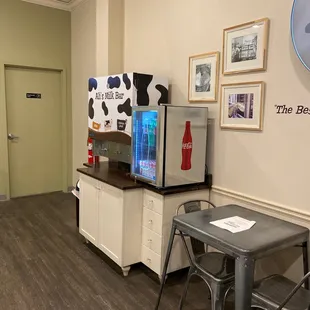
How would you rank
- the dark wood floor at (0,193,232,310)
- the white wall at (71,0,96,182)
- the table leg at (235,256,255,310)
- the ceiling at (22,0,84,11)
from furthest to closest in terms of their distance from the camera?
1. the ceiling at (22,0,84,11)
2. the white wall at (71,0,96,182)
3. the dark wood floor at (0,193,232,310)
4. the table leg at (235,256,255,310)

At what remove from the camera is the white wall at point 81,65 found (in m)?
4.68

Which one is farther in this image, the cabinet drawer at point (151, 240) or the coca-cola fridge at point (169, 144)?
the cabinet drawer at point (151, 240)

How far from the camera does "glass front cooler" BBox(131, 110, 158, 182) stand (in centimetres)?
261

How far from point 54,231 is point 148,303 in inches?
71.7

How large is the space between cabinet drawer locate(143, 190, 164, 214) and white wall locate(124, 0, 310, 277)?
575 millimetres

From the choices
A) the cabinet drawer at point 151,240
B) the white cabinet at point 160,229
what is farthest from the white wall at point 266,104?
the cabinet drawer at point 151,240

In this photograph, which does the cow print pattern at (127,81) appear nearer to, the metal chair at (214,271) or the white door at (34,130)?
the metal chair at (214,271)

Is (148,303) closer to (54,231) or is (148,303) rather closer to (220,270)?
(220,270)

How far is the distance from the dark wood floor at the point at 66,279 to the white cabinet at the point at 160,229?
0.19 meters

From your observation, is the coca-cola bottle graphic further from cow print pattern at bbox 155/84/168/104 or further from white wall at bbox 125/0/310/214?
cow print pattern at bbox 155/84/168/104

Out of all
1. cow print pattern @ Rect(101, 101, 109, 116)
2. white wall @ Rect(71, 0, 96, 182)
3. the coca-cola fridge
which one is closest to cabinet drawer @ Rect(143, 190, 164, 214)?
the coca-cola fridge

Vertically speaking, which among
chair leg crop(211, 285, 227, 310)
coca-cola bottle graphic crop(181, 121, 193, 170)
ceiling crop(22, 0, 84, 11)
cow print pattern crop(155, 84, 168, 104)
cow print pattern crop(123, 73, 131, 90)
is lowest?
chair leg crop(211, 285, 227, 310)

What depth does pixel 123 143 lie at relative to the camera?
10.5 feet

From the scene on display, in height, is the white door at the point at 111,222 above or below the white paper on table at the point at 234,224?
below
